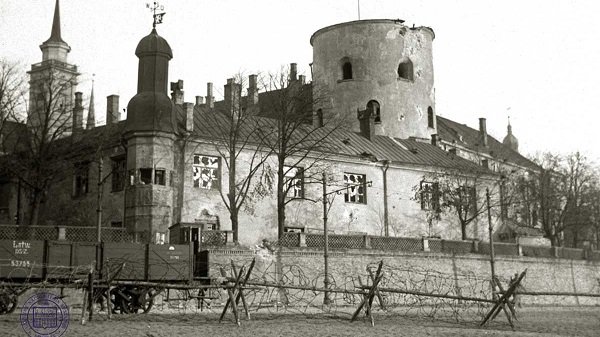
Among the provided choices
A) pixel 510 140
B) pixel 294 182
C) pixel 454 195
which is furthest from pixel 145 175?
pixel 510 140

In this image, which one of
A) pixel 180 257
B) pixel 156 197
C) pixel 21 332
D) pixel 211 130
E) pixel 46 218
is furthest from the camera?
pixel 46 218

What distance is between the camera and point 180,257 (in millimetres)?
27250

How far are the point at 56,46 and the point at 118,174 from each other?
58.6m

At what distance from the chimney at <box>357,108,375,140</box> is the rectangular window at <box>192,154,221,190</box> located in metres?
15.1

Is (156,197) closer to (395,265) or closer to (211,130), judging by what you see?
(211,130)

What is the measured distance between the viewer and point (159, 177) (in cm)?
3972

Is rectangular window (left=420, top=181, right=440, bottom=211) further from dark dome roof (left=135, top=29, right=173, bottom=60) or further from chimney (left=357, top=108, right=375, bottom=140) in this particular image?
dark dome roof (left=135, top=29, right=173, bottom=60)

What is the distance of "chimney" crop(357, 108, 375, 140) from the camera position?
56031 millimetres

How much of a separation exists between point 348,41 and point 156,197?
89.2 feet

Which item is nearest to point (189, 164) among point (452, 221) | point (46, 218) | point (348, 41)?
point (46, 218)

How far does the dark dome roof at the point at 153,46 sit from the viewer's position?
41.6 metres

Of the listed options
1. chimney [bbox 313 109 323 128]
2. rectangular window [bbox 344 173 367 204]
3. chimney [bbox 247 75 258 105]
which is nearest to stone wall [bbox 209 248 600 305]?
rectangular window [bbox 344 173 367 204]

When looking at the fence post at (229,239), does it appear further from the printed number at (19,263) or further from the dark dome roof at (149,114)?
the printed number at (19,263)

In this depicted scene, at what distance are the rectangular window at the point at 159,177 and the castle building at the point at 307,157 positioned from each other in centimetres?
5
